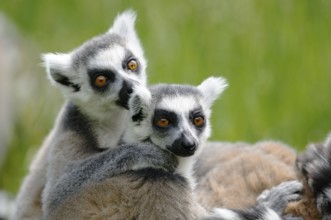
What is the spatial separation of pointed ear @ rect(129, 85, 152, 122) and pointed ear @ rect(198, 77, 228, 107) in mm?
415

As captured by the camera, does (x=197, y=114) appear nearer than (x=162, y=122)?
No

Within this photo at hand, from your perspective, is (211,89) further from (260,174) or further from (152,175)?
(152,175)

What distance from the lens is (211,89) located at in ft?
15.8

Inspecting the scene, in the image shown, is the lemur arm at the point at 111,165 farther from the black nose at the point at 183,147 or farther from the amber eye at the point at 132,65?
the amber eye at the point at 132,65

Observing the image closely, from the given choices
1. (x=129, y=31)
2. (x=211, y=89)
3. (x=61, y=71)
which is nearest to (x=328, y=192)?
(x=211, y=89)

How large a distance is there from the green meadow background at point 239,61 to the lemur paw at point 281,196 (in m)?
2.70

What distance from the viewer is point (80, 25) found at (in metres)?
8.59

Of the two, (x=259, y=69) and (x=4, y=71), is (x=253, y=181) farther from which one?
(x=4, y=71)

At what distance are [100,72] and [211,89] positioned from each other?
0.71 m

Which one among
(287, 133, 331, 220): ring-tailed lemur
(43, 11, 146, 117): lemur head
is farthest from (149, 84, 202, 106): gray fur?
(287, 133, 331, 220): ring-tailed lemur

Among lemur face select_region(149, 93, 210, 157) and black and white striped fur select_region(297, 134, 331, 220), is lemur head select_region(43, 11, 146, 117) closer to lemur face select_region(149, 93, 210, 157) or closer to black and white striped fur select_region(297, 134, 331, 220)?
lemur face select_region(149, 93, 210, 157)

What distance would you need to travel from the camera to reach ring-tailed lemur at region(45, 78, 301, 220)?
13.1ft

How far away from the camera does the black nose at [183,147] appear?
4207 millimetres

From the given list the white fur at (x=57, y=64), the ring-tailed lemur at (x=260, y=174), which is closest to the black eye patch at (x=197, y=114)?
the ring-tailed lemur at (x=260, y=174)
